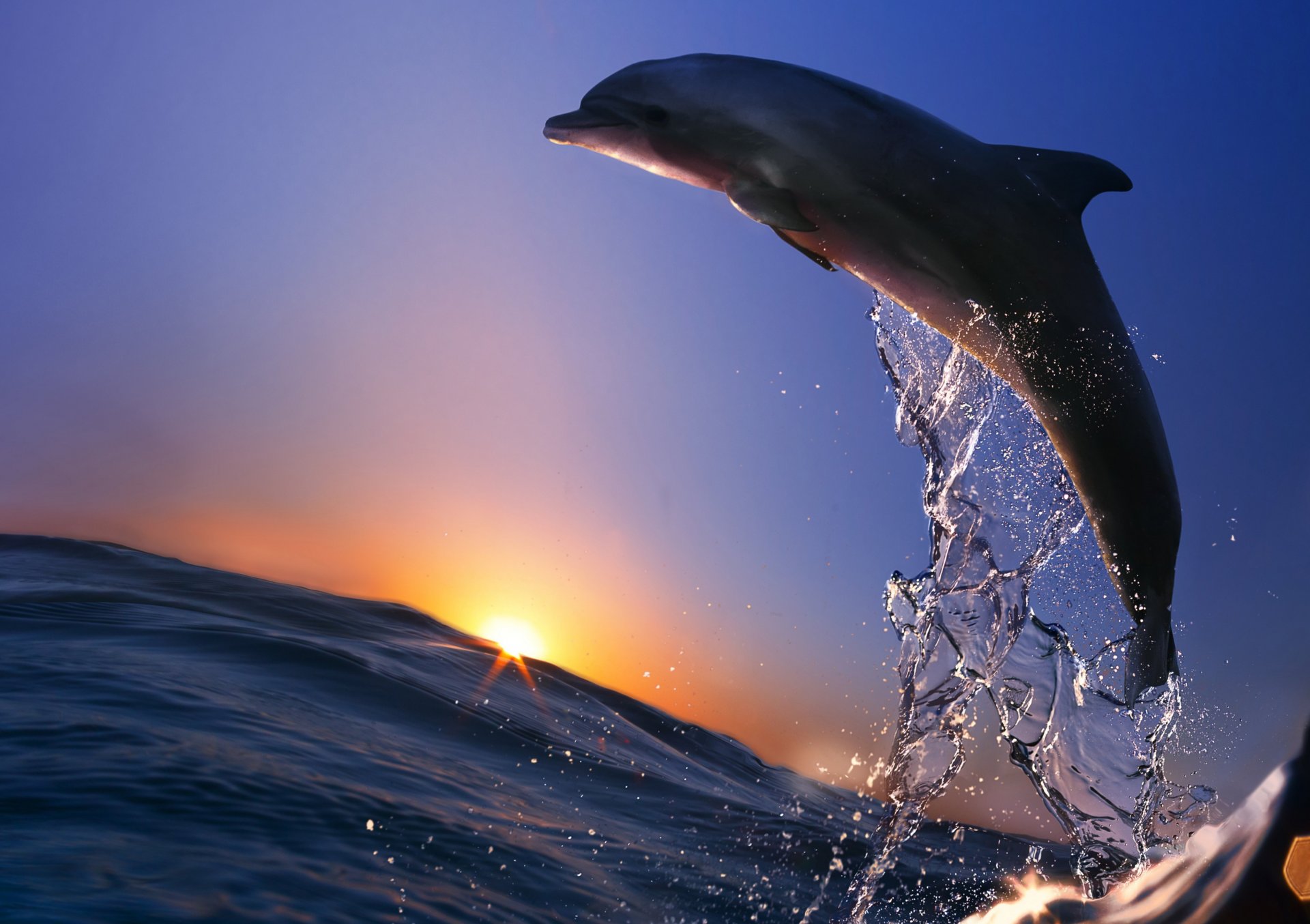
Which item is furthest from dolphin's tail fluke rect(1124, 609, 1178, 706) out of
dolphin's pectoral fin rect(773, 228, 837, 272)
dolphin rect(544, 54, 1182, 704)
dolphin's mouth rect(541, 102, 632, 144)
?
dolphin's mouth rect(541, 102, 632, 144)

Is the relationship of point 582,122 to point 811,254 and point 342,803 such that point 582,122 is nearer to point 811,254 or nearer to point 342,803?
point 811,254

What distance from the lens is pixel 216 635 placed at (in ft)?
30.9

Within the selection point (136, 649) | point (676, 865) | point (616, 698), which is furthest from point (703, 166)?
point (616, 698)

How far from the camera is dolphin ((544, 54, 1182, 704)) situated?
2.90 meters

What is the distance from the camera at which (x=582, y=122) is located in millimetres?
3330

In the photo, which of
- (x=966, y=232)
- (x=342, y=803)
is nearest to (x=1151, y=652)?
(x=966, y=232)

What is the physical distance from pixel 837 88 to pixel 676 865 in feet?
15.2

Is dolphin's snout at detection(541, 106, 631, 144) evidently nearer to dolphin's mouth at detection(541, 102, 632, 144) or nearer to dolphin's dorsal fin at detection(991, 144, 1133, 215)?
dolphin's mouth at detection(541, 102, 632, 144)

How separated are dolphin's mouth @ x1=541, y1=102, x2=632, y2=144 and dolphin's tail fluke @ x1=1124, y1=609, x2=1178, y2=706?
109 inches

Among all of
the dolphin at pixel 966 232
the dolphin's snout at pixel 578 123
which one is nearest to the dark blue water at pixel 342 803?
the dolphin at pixel 966 232

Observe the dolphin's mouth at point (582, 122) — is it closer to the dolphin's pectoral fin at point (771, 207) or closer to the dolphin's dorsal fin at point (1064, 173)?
the dolphin's pectoral fin at point (771, 207)

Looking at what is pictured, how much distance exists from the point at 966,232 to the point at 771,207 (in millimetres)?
704

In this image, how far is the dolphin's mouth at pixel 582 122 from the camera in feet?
10.8

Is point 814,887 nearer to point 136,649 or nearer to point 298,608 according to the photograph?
point 136,649
